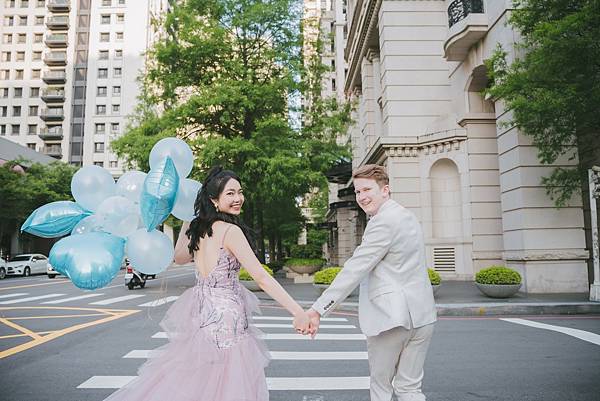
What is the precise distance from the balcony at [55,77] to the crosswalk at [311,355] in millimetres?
65286

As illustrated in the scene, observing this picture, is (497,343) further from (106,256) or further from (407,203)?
(407,203)

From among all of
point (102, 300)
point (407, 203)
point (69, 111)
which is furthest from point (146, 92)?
point (69, 111)

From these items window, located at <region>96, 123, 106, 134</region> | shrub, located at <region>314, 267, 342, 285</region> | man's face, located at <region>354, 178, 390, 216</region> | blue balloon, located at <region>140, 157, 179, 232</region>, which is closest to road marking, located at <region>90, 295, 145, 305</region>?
shrub, located at <region>314, 267, 342, 285</region>

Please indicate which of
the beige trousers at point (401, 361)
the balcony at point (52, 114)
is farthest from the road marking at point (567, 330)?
the balcony at point (52, 114)

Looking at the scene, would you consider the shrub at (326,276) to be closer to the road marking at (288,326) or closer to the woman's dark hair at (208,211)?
the road marking at (288,326)

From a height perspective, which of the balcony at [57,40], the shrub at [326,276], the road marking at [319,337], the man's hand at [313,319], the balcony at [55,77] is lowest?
the road marking at [319,337]

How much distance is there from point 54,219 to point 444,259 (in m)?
16.1

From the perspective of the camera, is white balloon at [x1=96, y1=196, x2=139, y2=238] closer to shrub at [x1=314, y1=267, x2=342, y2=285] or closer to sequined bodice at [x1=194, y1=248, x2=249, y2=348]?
sequined bodice at [x1=194, y1=248, x2=249, y2=348]

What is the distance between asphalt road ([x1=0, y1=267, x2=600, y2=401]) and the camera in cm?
468

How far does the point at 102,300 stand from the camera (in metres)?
13.9

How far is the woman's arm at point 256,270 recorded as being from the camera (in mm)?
3045

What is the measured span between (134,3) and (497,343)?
2704 inches

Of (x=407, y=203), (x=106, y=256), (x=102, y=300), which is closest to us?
(x=106, y=256)

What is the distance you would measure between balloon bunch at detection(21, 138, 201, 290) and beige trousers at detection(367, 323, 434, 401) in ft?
6.08
